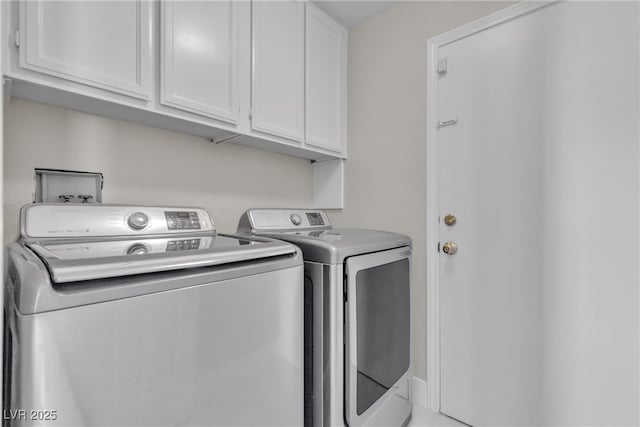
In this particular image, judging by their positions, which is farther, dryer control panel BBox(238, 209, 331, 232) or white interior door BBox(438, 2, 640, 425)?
dryer control panel BBox(238, 209, 331, 232)

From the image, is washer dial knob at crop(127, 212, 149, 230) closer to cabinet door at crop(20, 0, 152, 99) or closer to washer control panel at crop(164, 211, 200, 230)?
washer control panel at crop(164, 211, 200, 230)

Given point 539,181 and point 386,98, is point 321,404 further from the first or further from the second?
point 386,98

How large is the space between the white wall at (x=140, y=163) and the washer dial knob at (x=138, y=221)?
32 centimetres

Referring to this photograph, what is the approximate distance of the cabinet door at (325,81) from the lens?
2033 millimetres

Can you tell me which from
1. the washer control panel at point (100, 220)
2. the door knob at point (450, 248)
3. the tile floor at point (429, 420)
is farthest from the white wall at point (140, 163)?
the tile floor at point (429, 420)

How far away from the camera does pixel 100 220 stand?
1192mm

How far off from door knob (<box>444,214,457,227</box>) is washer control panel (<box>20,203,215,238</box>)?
134 centimetres

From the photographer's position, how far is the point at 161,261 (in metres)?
0.76

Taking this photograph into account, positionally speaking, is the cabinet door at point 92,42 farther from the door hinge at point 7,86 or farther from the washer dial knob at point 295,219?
the washer dial knob at point 295,219

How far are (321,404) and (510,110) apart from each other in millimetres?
1664

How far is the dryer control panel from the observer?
1.67 meters

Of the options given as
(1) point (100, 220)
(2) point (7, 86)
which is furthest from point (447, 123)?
(2) point (7, 86)

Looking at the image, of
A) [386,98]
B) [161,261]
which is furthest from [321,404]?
[386,98]

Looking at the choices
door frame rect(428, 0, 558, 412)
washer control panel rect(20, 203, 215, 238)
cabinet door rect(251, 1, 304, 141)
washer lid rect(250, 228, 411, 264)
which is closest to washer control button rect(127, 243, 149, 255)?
washer control panel rect(20, 203, 215, 238)
